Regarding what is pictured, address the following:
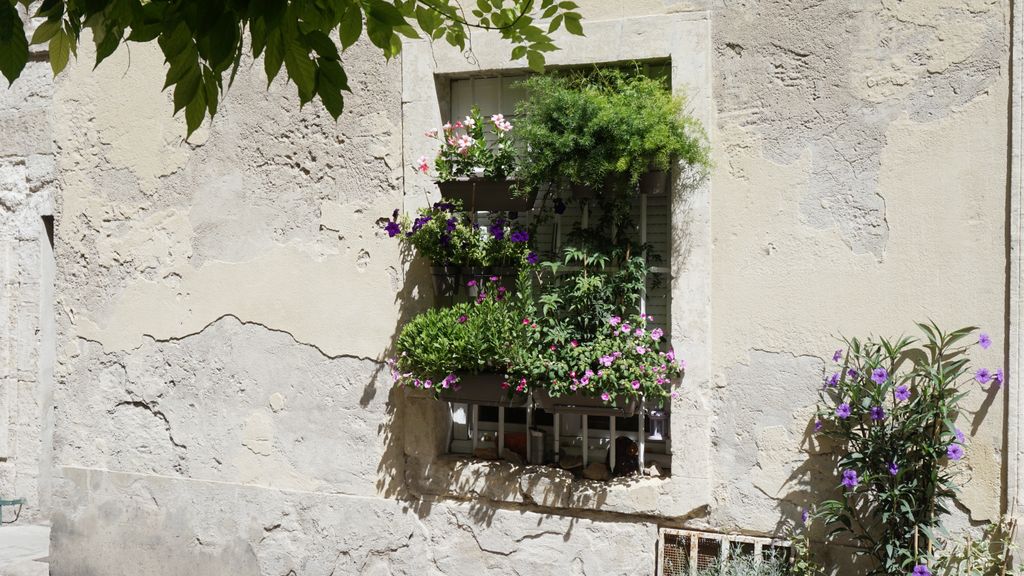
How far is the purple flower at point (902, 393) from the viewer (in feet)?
10.8

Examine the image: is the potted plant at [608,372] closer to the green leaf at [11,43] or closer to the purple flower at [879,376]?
the purple flower at [879,376]

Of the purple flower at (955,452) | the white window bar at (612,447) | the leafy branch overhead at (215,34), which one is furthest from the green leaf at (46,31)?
the purple flower at (955,452)

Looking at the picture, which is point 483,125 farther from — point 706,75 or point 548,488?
point 548,488

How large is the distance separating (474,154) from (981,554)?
2563 mm

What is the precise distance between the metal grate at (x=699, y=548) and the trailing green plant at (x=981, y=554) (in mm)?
578

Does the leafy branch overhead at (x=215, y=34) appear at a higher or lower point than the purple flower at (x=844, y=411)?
higher

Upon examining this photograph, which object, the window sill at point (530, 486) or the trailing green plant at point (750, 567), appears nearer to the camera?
the trailing green plant at point (750, 567)

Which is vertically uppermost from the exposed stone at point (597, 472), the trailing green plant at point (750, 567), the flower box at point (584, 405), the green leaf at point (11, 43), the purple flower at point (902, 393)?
the green leaf at point (11, 43)

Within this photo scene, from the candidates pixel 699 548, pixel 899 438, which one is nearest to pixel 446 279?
pixel 699 548

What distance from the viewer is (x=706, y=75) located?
3734mm

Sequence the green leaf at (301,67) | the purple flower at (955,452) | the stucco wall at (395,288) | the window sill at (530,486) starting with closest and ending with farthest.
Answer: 1. the green leaf at (301,67)
2. the purple flower at (955,452)
3. the stucco wall at (395,288)
4. the window sill at (530,486)

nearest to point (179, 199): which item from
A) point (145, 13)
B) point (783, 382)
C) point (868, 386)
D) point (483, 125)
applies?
point (483, 125)

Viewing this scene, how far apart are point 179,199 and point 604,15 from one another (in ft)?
7.88

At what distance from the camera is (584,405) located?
375 centimetres
